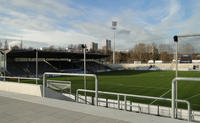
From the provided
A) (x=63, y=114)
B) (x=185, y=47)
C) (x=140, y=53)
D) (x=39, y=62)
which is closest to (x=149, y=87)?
(x=185, y=47)

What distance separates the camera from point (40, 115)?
14.1ft

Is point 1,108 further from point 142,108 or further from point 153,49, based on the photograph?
point 153,49

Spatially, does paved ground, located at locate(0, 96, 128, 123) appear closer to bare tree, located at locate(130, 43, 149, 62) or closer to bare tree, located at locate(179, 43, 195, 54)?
bare tree, located at locate(179, 43, 195, 54)

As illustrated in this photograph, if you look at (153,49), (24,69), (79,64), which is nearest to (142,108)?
(24,69)

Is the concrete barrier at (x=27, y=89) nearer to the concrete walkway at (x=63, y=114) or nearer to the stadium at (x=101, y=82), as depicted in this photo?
the stadium at (x=101, y=82)

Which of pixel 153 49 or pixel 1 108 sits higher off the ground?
pixel 153 49

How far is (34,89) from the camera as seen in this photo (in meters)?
6.61

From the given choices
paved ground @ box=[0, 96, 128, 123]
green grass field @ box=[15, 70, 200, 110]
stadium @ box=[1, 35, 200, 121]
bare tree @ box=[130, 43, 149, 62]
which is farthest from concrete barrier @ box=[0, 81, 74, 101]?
bare tree @ box=[130, 43, 149, 62]

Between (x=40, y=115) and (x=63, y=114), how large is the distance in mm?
617

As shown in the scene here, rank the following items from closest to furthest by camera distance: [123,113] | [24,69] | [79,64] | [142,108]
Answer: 1. [123,113]
2. [142,108]
3. [24,69]
4. [79,64]

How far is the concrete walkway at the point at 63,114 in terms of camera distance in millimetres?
3776

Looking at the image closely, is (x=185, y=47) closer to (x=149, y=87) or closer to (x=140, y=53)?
(x=149, y=87)

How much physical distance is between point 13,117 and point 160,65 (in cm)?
6972

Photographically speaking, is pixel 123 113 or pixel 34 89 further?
Result: pixel 34 89
